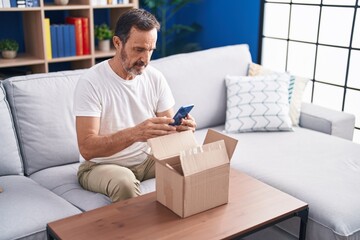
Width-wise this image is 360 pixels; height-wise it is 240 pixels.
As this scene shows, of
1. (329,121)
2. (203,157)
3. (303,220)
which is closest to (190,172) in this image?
(203,157)

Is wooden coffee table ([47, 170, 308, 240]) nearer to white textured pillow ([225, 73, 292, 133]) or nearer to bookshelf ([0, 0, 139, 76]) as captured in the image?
white textured pillow ([225, 73, 292, 133])

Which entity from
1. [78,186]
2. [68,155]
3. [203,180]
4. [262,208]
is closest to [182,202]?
[203,180]

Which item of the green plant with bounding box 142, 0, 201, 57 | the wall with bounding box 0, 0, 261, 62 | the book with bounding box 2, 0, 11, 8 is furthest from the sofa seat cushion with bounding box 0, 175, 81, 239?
the green plant with bounding box 142, 0, 201, 57

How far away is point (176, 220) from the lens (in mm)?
1489

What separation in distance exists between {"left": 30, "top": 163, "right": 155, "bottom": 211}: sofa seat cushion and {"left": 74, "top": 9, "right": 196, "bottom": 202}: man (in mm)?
33

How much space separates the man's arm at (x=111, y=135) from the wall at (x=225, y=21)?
7.39 feet

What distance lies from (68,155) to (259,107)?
1.15 metres

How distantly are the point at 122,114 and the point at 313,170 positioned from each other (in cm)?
94

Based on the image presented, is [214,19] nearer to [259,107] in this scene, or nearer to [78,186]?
[259,107]

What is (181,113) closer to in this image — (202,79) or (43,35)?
(202,79)

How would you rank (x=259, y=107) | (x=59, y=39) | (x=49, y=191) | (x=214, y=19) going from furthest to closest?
(x=214, y=19)
(x=59, y=39)
(x=259, y=107)
(x=49, y=191)

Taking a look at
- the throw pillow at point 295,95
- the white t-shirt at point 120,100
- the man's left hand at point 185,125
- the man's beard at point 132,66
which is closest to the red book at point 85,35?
the throw pillow at point 295,95

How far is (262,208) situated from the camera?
1592 millimetres

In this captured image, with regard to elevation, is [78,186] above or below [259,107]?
below
